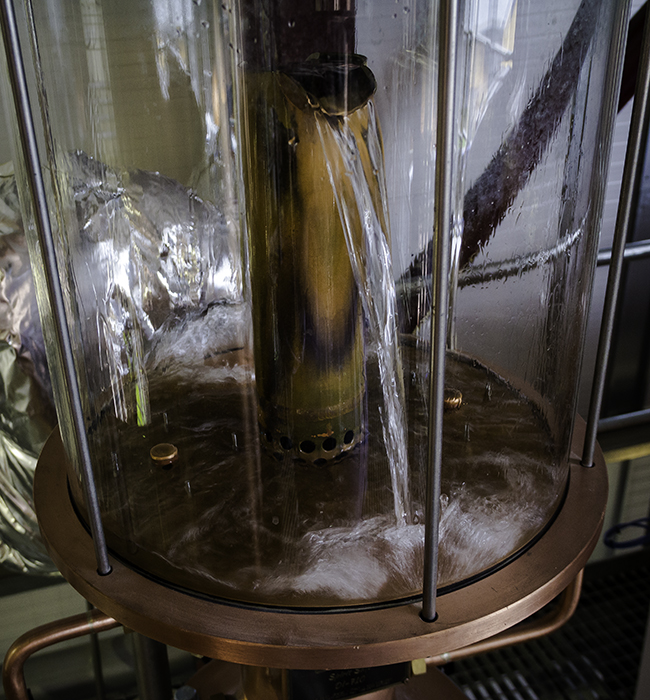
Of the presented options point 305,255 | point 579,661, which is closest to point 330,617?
point 305,255

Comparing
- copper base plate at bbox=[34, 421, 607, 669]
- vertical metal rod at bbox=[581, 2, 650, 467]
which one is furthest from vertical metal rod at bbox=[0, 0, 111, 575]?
vertical metal rod at bbox=[581, 2, 650, 467]

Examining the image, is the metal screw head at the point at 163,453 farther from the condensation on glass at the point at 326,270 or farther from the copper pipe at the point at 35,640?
the copper pipe at the point at 35,640

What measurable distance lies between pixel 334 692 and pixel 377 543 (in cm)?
15

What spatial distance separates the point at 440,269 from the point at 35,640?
0.50m

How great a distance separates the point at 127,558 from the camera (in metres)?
0.42

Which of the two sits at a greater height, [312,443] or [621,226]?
[621,226]

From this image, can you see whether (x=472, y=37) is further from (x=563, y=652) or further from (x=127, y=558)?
(x=563, y=652)

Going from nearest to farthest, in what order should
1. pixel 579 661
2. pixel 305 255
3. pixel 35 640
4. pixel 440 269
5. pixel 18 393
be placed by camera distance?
pixel 440 269 → pixel 305 255 → pixel 35 640 → pixel 18 393 → pixel 579 661

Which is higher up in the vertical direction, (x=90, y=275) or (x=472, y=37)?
(x=472, y=37)

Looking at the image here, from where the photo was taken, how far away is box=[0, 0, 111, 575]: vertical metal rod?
29 cm

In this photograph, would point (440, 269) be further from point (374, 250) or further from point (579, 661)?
point (579, 661)

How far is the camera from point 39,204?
31 cm

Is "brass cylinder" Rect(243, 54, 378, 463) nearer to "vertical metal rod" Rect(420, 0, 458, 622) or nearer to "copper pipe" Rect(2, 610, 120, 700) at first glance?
"vertical metal rod" Rect(420, 0, 458, 622)

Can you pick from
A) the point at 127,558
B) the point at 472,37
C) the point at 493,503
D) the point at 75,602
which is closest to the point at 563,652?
the point at 75,602
